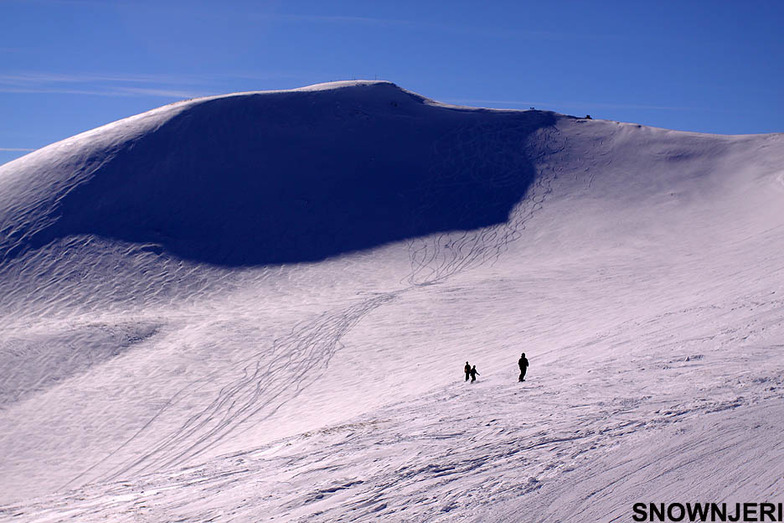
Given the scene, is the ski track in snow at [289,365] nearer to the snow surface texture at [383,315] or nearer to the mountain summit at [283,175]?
the snow surface texture at [383,315]

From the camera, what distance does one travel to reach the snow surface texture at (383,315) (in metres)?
9.46

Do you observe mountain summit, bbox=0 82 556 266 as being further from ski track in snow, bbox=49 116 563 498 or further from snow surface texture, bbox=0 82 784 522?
ski track in snow, bbox=49 116 563 498

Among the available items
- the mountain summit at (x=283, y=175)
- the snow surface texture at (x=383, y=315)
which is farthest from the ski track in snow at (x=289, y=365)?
the mountain summit at (x=283, y=175)

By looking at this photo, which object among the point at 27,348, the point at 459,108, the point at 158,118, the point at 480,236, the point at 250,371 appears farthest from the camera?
the point at 459,108

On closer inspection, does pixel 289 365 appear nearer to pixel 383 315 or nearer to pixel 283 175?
pixel 383 315

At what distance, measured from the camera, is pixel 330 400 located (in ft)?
65.6

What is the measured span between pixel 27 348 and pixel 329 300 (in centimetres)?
1200

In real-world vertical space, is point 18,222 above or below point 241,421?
above

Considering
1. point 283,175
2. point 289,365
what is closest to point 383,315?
point 289,365

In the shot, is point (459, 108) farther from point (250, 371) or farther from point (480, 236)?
point (250, 371)

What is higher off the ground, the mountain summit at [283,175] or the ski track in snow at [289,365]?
the mountain summit at [283,175]

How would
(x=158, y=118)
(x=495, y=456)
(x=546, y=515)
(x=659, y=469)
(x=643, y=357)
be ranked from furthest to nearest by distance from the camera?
(x=158, y=118)
(x=643, y=357)
(x=495, y=456)
(x=659, y=469)
(x=546, y=515)

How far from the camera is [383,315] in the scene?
27.5 metres

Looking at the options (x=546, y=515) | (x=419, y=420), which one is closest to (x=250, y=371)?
(x=419, y=420)
